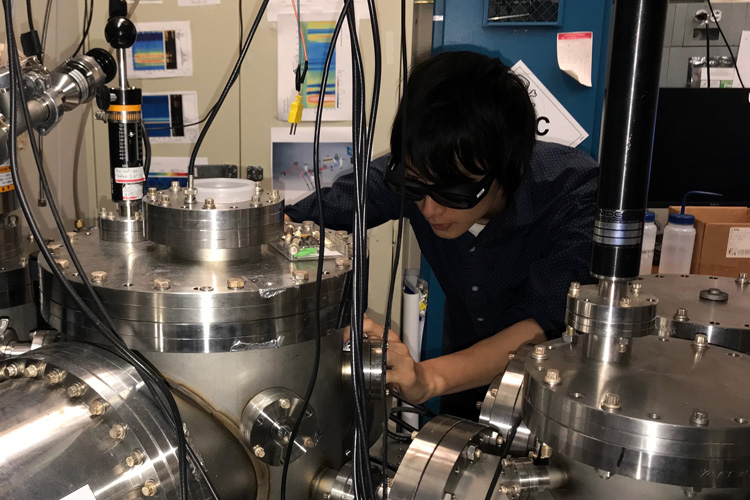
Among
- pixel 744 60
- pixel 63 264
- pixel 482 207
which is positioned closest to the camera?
pixel 63 264

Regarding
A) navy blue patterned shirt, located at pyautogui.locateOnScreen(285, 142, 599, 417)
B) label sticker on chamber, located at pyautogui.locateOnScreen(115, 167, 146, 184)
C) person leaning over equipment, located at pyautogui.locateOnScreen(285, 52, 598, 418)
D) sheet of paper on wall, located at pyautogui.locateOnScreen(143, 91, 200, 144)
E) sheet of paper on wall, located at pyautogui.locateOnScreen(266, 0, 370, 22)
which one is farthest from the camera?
sheet of paper on wall, located at pyautogui.locateOnScreen(143, 91, 200, 144)

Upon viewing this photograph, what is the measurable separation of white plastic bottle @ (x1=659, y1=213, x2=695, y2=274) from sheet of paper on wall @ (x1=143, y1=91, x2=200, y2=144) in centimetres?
143

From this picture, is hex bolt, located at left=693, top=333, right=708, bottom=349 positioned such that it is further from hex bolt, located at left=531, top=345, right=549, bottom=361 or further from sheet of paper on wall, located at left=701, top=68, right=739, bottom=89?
sheet of paper on wall, located at left=701, top=68, right=739, bottom=89

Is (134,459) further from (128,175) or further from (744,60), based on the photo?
(744,60)

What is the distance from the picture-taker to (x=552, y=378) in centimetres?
61

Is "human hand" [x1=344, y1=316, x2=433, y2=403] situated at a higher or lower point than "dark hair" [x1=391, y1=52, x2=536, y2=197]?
lower

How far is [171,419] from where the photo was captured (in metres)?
0.68

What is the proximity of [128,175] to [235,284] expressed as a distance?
0.95 feet

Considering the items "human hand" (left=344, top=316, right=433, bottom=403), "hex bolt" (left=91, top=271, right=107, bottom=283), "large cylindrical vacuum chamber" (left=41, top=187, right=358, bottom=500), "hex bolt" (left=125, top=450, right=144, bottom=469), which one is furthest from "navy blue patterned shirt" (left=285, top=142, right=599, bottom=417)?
"hex bolt" (left=125, top=450, right=144, bottom=469)

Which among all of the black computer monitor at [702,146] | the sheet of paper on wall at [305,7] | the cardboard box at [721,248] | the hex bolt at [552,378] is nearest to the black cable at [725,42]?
the black computer monitor at [702,146]

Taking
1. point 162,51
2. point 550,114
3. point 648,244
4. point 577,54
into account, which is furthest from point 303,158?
point 648,244

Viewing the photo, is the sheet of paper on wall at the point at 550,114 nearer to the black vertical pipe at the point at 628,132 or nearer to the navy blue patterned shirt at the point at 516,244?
the navy blue patterned shirt at the point at 516,244

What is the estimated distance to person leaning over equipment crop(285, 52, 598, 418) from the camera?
1.17 meters

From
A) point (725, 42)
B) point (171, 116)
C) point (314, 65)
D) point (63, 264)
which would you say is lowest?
point (63, 264)
